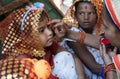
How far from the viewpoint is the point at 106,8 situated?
1.83 meters

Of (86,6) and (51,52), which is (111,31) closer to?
(51,52)

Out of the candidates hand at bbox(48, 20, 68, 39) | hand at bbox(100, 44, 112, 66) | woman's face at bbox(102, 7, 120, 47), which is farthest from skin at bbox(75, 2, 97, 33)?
woman's face at bbox(102, 7, 120, 47)

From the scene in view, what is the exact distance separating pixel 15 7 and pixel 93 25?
39.8 inches

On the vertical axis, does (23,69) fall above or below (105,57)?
above

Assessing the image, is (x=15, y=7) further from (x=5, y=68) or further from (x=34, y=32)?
(x=5, y=68)

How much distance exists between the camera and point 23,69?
1.66 metres

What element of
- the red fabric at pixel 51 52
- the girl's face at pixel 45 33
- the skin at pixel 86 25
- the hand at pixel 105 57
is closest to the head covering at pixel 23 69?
the hand at pixel 105 57

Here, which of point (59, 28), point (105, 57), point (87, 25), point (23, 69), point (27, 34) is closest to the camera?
point (23, 69)

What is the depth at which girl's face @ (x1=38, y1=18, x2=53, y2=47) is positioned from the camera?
243cm

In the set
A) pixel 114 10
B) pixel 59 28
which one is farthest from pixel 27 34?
pixel 114 10

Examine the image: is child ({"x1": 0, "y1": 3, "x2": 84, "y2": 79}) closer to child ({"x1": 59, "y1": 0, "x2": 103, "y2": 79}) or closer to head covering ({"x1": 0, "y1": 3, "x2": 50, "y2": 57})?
head covering ({"x1": 0, "y1": 3, "x2": 50, "y2": 57})

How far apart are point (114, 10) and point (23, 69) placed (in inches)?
23.6

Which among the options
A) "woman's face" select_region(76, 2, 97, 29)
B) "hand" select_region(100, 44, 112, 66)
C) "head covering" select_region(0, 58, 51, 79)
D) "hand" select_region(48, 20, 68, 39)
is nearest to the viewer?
"head covering" select_region(0, 58, 51, 79)

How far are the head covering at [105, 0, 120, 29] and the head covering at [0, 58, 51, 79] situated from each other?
464 millimetres
